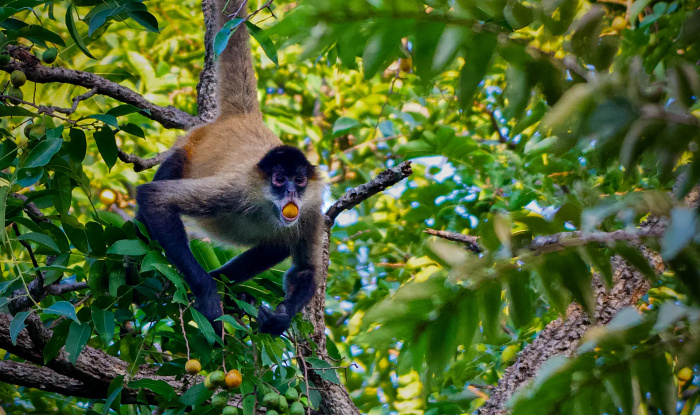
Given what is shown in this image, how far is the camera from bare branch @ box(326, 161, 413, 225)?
302cm

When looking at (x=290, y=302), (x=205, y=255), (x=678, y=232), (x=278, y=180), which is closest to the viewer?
(x=678, y=232)

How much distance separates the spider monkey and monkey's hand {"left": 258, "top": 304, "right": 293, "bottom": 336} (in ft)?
1.91

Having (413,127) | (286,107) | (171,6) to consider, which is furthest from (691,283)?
(171,6)

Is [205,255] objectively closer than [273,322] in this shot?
No

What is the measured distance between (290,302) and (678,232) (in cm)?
305

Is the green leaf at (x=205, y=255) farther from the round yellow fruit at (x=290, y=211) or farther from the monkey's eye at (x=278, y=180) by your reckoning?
the monkey's eye at (x=278, y=180)

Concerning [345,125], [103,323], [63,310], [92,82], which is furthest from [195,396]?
[345,125]

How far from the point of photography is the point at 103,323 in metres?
2.44

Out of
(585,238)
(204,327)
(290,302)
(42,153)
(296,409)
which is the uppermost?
(290,302)

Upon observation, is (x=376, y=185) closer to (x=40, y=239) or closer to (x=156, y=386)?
(x=156, y=386)

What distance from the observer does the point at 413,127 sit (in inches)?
220

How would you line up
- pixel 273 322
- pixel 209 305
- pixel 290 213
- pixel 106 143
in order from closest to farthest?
pixel 106 143
pixel 273 322
pixel 209 305
pixel 290 213

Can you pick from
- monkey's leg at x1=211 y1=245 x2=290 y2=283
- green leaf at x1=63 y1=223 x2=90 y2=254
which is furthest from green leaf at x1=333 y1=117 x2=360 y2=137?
green leaf at x1=63 y1=223 x2=90 y2=254

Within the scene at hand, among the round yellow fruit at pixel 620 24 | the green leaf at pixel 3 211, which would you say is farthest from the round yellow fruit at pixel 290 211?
the round yellow fruit at pixel 620 24
